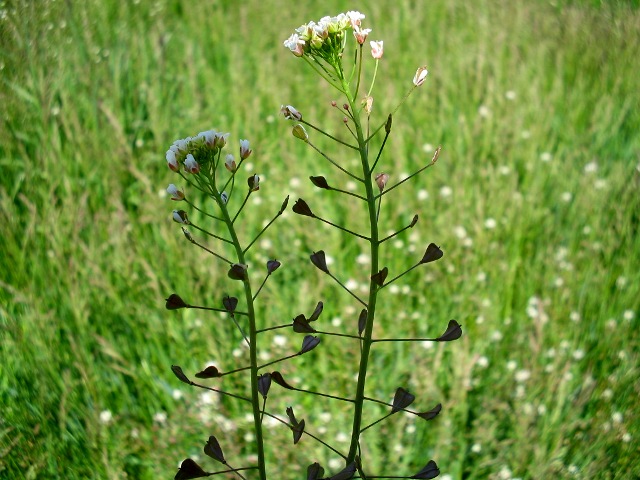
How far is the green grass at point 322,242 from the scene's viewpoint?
2125 millimetres

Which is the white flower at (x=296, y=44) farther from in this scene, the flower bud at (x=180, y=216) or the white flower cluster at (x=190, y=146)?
the flower bud at (x=180, y=216)

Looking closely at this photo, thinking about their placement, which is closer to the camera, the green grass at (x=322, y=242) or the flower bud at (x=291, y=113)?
the flower bud at (x=291, y=113)

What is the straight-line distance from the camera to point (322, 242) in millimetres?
2906

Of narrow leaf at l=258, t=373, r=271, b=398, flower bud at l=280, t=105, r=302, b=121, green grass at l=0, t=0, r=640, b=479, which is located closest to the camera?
flower bud at l=280, t=105, r=302, b=121

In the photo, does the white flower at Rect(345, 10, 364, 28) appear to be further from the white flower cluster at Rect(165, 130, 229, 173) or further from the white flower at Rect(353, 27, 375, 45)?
the white flower cluster at Rect(165, 130, 229, 173)

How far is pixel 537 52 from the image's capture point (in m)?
4.17

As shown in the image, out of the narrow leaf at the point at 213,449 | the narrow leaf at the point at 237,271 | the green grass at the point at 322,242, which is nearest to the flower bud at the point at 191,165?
the narrow leaf at the point at 237,271

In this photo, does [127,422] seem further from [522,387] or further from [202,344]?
[522,387]

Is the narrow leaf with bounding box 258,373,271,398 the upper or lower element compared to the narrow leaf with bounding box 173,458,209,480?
upper

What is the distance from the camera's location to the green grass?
2125 millimetres


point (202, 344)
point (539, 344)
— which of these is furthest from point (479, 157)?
point (202, 344)

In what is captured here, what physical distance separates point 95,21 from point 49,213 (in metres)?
1.61

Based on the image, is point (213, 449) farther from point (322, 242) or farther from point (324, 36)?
point (322, 242)

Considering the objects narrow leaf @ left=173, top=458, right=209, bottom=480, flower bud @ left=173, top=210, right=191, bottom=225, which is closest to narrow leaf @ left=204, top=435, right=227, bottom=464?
narrow leaf @ left=173, top=458, right=209, bottom=480
